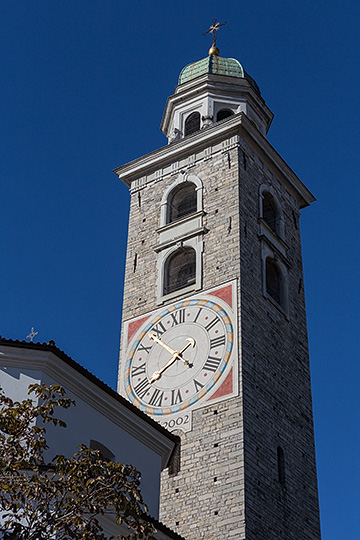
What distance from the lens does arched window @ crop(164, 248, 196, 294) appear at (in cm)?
2483

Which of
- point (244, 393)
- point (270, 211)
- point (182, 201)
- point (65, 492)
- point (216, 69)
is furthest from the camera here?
point (216, 69)

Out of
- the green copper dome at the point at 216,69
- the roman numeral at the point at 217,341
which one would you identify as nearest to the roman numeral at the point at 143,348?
the roman numeral at the point at 217,341

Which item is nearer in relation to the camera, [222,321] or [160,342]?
[222,321]

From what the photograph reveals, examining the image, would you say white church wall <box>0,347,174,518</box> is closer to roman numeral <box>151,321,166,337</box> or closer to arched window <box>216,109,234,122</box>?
roman numeral <box>151,321,166,337</box>

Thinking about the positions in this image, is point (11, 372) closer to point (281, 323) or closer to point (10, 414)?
point (10, 414)

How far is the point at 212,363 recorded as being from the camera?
72.6ft

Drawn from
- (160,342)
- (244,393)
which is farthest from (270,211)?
(244,393)

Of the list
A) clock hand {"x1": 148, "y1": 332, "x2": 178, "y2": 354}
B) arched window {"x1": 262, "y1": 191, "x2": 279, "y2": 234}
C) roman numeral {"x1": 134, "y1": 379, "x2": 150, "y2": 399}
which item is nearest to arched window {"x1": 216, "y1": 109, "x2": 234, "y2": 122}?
arched window {"x1": 262, "y1": 191, "x2": 279, "y2": 234}

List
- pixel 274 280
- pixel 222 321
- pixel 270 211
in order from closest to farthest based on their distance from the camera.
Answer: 1. pixel 222 321
2. pixel 274 280
3. pixel 270 211

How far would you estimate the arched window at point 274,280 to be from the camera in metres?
25.1

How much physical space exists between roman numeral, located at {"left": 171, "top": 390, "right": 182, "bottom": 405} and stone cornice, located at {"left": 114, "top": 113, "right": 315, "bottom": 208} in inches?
321

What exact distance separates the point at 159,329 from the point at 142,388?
5.58ft

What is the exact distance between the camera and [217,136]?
2669 centimetres

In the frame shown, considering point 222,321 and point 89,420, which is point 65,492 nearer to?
point 89,420
